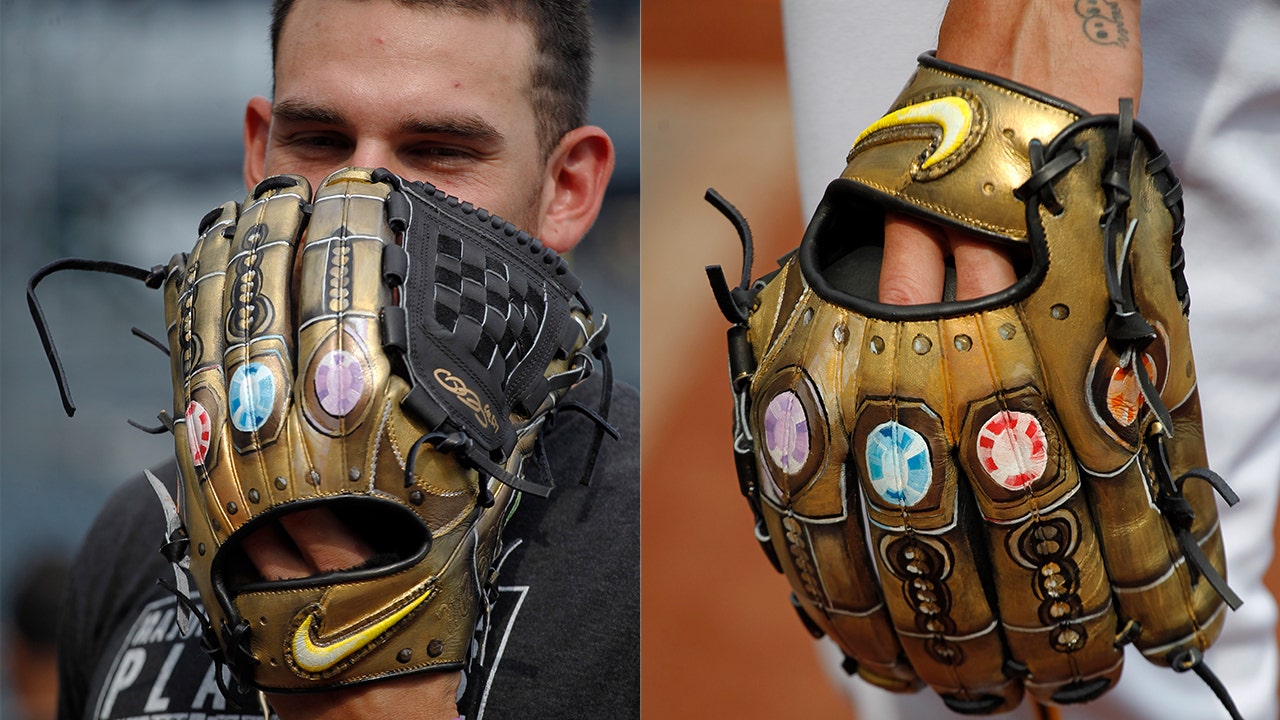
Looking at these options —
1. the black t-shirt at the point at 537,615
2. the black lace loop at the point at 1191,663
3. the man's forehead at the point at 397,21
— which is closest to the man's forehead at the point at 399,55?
the man's forehead at the point at 397,21

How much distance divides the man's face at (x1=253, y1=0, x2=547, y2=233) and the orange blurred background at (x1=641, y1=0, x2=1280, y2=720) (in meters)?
0.42

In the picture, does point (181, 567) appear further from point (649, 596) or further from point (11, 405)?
point (11, 405)

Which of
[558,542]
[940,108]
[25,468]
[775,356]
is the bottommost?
[25,468]

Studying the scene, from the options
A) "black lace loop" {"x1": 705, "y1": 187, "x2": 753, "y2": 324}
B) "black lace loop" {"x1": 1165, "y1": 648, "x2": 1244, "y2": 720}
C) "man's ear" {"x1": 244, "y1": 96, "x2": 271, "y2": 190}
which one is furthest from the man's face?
"black lace loop" {"x1": 1165, "y1": 648, "x2": 1244, "y2": 720}

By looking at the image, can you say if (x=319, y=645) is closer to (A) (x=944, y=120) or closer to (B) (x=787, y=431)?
(B) (x=787, y=431)

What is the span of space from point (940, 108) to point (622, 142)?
97cm

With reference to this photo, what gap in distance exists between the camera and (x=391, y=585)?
1118mm

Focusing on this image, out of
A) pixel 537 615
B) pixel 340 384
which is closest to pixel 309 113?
pixel 340 384

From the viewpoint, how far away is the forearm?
1069mm

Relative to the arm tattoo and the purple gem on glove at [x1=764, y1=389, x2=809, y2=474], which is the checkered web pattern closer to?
the purple gem on glove at [x1=764, y1=389, x2=809, y2=474]

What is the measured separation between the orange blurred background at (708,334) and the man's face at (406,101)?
16.5 inches

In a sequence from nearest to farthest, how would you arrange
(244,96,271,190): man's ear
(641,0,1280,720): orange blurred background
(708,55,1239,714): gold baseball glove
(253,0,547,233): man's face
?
(708,55,1239,714): gold baseball glove < (253,0,547,233): man's face < (244,96,271,190): man's ear < (641,0,1280,720): orange blurred background

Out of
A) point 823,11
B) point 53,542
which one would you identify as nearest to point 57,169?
point 53,542

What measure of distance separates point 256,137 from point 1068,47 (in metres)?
1.26
